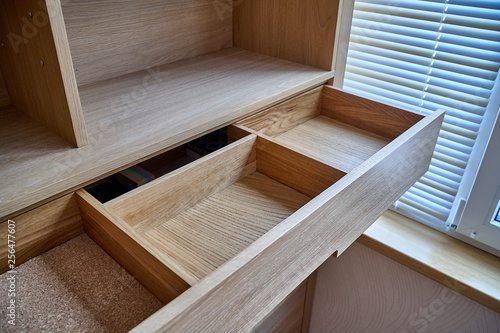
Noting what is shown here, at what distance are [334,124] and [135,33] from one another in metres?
0.61

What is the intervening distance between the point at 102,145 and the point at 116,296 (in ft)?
0.95

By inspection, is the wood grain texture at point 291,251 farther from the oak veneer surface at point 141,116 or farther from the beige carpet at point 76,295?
the oak veneer surface at point 141,116

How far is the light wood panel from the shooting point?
2.30ft

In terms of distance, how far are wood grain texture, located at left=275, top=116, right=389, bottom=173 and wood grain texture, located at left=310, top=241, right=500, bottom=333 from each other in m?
0.39

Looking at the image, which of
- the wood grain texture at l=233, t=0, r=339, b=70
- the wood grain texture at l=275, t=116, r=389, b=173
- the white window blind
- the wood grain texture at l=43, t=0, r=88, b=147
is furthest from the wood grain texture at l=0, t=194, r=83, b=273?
the white window blind

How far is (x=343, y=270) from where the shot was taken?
142cm

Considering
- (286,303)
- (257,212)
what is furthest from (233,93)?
(286,303)

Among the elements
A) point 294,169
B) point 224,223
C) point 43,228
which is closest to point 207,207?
point 224,223

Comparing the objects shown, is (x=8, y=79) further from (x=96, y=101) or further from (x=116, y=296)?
(x=116, y=296)

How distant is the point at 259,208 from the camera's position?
0.91 metres

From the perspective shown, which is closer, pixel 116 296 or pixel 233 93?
pixel 116 296

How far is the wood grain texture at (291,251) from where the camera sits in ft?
1.73

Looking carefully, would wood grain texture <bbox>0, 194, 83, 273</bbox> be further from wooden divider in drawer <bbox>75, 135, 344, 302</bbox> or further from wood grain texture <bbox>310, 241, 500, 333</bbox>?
wood grain texture <bbox>310, 241, 500, 333</bbox>

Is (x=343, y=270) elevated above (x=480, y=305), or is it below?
below
